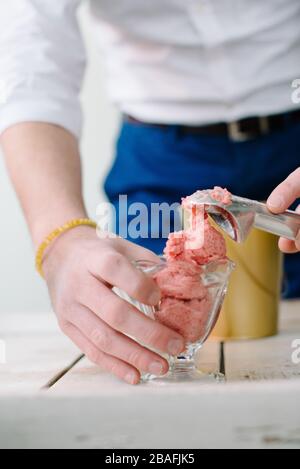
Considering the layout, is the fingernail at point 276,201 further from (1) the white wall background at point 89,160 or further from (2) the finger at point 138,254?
(1) the white wall background at point 89,160

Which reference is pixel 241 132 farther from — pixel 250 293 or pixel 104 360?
pixel 104 360

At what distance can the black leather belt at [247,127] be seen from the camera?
3.75 feet

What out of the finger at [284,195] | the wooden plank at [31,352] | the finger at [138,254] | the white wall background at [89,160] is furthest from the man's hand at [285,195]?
the white wall background at [89,160]

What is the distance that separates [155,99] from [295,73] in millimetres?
211

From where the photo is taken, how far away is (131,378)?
2.08ft

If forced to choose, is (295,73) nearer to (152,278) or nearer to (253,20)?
(253,20)

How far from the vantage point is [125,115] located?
1238 mm

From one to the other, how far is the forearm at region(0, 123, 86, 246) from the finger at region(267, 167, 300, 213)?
203 millimetres

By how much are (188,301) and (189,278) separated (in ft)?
0.07

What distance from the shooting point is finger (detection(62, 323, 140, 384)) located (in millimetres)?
638

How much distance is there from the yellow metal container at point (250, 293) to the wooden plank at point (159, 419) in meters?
0.34

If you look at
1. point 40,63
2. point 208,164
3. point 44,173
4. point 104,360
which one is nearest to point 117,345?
point 104,360

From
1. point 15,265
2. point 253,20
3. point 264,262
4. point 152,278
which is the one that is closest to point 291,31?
point 253,20

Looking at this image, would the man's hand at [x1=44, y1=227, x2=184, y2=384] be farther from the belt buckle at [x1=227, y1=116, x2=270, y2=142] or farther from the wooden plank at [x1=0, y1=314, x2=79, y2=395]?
the belt buckle at [x1=227, y1=116, x2=270, y2=142]
